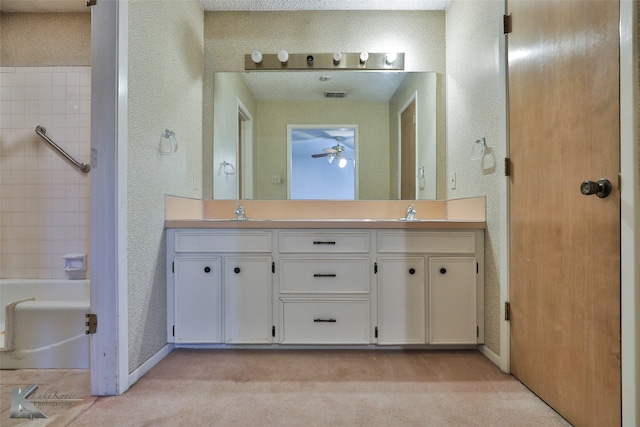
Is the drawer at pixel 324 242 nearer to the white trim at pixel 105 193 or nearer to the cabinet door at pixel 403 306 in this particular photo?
the cabinet door at pixel 403 306

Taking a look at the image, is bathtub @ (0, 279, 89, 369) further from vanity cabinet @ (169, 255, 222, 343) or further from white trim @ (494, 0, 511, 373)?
white trim @ (494, 0, 511, 373)

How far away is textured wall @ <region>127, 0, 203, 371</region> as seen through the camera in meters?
1.61

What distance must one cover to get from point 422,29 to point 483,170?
1.29 meters

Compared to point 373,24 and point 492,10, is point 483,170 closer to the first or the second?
point 492,10

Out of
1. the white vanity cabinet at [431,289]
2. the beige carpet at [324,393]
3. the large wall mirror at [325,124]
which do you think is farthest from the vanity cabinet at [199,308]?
the white vanity cabinet at [431,289]

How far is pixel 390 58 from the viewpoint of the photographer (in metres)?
2.43

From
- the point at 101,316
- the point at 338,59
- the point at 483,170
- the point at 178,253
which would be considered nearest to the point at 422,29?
the point at 338,59

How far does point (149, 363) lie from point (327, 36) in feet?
8.04

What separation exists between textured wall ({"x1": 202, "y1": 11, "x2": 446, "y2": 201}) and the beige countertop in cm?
61

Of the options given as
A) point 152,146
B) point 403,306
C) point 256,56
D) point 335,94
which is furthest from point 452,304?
point 256,56

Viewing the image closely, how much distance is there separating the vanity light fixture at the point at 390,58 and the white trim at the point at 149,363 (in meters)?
2.42

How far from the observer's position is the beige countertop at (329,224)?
187cm

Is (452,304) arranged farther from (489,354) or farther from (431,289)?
(489,354)

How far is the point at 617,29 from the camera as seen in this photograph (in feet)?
3.37
